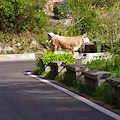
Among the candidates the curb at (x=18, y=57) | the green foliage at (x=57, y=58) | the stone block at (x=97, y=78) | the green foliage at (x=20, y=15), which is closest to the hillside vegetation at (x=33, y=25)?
the green foliage at (x=20, y=15)

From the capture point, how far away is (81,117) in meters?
9.06

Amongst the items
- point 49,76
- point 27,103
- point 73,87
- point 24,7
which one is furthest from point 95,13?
point 27,103

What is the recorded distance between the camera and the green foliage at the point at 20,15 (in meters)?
37.2

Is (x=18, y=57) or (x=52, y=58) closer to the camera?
(x=52, y=58)

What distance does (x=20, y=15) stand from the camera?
127 ft

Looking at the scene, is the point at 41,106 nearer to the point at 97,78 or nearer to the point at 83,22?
the point at 97,78

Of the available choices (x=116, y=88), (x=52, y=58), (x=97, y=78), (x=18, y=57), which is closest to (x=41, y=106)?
(x=116, y=88)

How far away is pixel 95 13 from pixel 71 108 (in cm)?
3255

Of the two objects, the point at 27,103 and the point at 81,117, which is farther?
the point at 27,103

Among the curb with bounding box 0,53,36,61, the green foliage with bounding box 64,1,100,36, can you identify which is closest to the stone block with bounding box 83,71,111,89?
the curb with bounding box 0,53,36,61

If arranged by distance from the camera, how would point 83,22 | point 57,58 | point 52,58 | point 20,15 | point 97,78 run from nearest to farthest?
point 97,78, point 57,58, point 52,58, point 20,15, point 83,22

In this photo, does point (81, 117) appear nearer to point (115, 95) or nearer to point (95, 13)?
point (115, 95)

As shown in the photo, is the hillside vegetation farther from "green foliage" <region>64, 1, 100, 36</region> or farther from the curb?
the curb

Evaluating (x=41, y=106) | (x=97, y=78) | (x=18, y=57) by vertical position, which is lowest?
(x=41, y=106)
